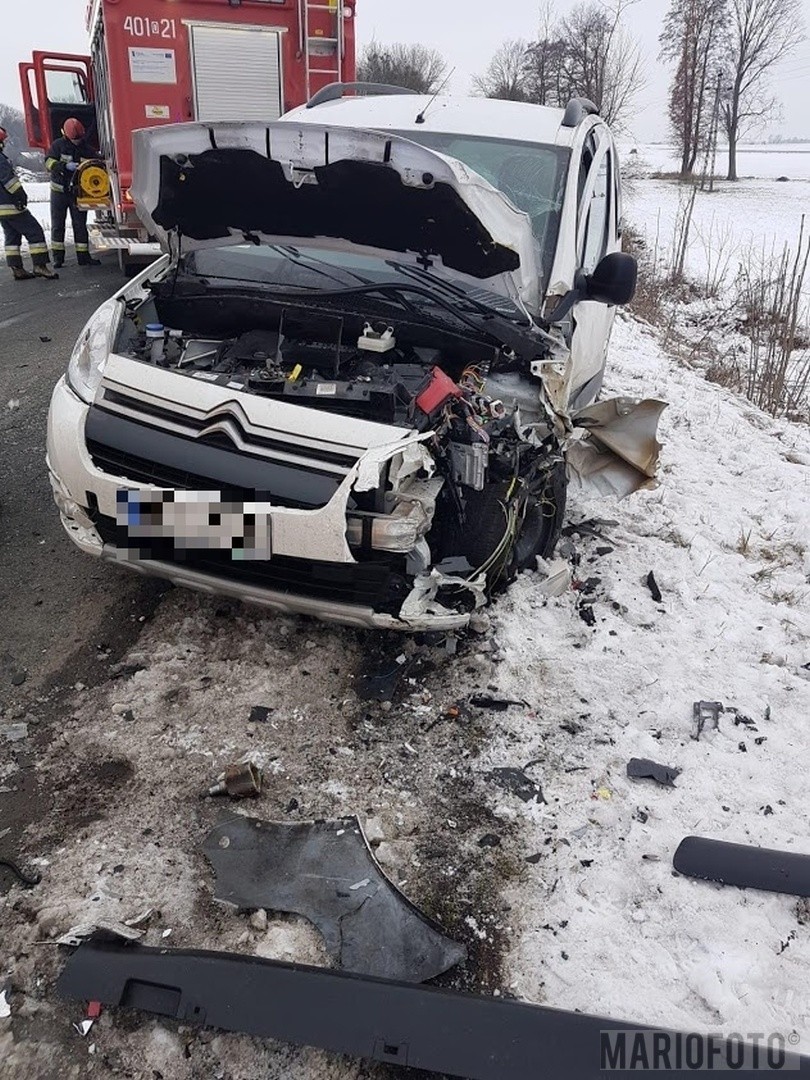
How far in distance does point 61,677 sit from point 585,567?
2.52m

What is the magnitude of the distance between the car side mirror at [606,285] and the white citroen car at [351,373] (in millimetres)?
11

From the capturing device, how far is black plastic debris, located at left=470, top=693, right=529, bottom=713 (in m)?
3.06

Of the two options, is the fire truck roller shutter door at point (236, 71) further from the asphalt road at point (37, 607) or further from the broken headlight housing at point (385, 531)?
the broken headlight housing at point (385, 531)

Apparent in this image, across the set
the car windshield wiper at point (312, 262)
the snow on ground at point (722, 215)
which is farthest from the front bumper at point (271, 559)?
the snow on ground at point (722, 215)

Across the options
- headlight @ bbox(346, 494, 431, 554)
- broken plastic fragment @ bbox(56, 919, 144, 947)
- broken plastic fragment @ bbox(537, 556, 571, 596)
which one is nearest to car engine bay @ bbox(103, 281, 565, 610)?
headlight @ bbox(346, 494, 431, 554)

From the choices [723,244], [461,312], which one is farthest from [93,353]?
[723,244]

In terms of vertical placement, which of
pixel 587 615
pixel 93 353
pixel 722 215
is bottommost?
pixel 587 615

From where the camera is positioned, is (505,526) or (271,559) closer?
(271,559)

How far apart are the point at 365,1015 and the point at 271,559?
4.69ft

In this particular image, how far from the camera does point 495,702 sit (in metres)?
3.07

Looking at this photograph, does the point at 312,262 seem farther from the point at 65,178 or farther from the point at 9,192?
the point at 65,178

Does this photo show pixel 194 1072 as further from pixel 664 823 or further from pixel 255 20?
pixel 255 20

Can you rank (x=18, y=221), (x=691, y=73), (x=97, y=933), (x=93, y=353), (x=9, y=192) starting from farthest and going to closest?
1. (x=691, y=73)
2. (x=18, y=221)
3. (x=9, y=192)
4. (x=93, y=353)
5. (x=97, y=933)

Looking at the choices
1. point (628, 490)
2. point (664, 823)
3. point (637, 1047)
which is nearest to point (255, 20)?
point (628, 490)
